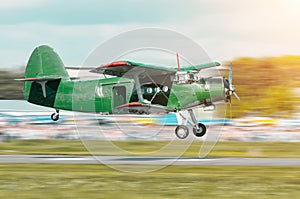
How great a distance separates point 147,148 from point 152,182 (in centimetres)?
1585

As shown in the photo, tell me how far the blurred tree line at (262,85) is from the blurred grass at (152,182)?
3369cm

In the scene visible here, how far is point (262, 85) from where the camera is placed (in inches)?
2566

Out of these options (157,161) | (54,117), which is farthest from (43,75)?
(157,161)

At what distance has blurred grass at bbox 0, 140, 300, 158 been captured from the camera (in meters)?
31.5

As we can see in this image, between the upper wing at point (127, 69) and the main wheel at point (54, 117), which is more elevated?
the upper wing at point (127, 69)

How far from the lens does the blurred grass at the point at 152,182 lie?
15891mm

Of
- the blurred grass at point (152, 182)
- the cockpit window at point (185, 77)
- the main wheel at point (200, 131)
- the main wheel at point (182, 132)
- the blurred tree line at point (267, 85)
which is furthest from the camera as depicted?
the blurred tree line at point (267, 85)

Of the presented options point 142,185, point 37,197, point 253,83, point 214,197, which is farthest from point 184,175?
point 253,83

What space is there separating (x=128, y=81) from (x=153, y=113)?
1.71 m

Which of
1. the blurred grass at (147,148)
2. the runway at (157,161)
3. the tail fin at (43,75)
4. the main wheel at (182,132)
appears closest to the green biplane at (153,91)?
the main wheel at (182,132)

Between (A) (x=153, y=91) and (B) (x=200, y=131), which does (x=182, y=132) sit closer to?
(B) (x=200, y=131)

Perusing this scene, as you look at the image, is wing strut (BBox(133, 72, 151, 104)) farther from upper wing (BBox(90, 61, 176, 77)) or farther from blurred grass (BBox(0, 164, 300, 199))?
blurred grass (BBox(0, 164, 300, 199))

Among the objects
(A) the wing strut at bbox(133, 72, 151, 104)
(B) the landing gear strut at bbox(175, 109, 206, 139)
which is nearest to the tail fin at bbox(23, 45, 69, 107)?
(A) the wing strut at bbox(133, 72, 151, 104)

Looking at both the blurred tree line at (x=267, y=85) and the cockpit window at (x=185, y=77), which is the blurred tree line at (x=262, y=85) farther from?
the cockpit window at (x=185, y=77)
